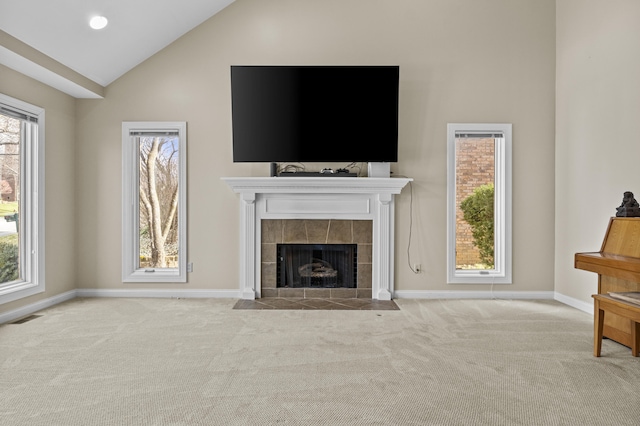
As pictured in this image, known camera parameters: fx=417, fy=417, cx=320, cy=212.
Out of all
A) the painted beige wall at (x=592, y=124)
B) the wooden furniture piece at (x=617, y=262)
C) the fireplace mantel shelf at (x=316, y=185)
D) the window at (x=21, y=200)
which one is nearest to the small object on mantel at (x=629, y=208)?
the wooden furniture piece at (x=617, y=262)

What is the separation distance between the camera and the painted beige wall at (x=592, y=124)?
12.1ft

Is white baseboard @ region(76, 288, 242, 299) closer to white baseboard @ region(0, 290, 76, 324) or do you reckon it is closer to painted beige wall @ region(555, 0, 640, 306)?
white baseboard @ region(0, 290, 76, 324)

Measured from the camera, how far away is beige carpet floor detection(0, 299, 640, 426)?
211cm

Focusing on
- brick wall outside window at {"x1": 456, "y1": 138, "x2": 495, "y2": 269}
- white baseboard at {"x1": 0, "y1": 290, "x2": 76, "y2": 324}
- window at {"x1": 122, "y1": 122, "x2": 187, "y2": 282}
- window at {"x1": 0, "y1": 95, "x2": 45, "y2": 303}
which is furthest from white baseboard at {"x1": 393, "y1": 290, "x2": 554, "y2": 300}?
window at {"x1": 0, "y1": 95, "x2": 45, "y2": 303}

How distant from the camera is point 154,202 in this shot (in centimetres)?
497

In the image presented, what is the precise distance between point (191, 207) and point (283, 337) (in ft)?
7.12

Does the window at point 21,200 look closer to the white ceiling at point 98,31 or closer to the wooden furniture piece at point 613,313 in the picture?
the white ceiling at point 98,31

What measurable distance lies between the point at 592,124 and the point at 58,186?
221 inches

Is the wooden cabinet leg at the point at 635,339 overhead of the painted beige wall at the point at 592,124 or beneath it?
beneath

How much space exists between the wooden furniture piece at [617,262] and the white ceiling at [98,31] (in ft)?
14.5

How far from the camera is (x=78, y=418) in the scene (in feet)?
6.72

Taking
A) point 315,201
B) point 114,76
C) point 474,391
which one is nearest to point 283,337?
point 474,391

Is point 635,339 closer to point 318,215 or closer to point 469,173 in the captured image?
point 469,173

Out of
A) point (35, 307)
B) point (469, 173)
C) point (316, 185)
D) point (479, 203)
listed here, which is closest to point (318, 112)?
point (316, 185)
